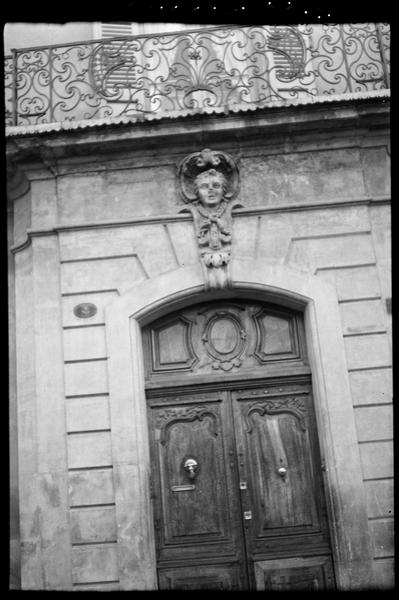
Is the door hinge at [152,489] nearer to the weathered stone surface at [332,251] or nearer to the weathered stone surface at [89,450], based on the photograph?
the weathered stone surface at [89,450]

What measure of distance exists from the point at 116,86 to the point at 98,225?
1.48 meters

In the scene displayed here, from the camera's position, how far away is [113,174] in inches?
299

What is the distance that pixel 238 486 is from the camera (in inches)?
271

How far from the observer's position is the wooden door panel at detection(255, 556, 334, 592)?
6598 millimetres

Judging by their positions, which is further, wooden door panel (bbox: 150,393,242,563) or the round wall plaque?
the round wall plaque

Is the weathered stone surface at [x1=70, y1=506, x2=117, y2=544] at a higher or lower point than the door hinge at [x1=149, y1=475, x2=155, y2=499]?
lower

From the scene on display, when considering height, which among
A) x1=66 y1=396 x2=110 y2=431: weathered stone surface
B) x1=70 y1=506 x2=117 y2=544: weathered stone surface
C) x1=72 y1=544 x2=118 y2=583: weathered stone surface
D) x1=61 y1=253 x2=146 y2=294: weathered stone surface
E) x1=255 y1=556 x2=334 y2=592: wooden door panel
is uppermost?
x1=61 y1=253 x2=146 y2=294: weathered stone surface

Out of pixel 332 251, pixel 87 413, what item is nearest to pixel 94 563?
pixel 87 413

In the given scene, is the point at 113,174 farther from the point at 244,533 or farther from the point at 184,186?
the point at 244,533

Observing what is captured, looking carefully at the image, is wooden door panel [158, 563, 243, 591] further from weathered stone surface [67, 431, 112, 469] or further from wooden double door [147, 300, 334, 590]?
weathered stone surface [67, 431, 112, 469]

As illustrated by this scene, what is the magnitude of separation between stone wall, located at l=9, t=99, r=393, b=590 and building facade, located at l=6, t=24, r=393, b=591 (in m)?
0.02

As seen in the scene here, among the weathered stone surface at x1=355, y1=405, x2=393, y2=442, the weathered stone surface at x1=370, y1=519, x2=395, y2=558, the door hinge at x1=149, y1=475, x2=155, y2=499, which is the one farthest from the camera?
the door hinge at x1=149, y1=475, x2=155, y2=499

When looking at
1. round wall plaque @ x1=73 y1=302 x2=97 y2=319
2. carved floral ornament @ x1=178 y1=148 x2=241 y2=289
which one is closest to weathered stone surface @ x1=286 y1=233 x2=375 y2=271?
carved floral ornament @ x1=178 y1=148 x2=241 y2=289
